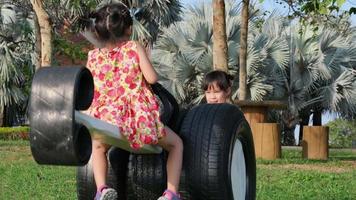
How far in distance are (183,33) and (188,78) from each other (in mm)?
1662

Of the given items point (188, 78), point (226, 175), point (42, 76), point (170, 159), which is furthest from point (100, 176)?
point (188, 78)

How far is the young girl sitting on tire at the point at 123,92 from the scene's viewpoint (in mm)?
3928

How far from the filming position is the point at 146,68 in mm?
4098

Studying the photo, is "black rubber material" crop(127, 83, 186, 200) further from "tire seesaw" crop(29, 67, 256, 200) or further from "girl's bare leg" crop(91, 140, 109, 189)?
"girl's bare leg" crop(91, 140, 109, 189)

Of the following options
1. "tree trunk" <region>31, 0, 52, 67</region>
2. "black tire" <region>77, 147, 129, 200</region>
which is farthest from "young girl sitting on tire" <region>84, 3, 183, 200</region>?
"tree trunk" <region>31, 0, 52, 67</region>

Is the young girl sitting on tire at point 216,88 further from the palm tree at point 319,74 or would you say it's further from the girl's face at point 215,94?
the palm tree at point 319,74

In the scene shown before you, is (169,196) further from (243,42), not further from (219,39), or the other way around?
(243,42)

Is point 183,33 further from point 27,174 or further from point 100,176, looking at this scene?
point 100,176

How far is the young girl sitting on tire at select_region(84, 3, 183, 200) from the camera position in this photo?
3928 millimetres

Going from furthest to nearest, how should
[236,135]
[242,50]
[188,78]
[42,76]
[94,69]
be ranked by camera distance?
[188,78] → [242,50] → [236,135] → [94,69] → [42,76]

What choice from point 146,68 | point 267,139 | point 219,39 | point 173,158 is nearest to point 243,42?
point 267,139

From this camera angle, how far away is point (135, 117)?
12.8 feet

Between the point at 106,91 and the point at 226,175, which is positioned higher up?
the point at 106,91

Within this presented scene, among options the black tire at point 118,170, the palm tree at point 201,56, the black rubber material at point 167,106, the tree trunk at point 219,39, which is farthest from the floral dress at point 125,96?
the palm tree at point 201,56
